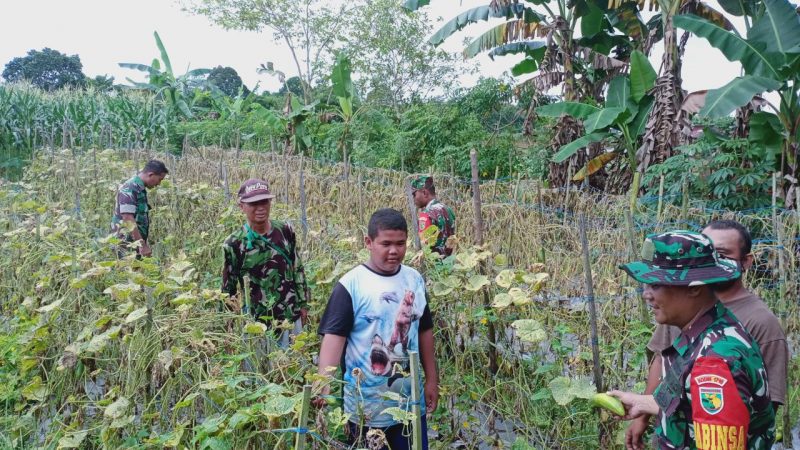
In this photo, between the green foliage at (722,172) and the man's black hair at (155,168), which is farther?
the green foliage at (722,172)

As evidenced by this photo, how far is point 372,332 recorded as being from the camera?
244 centimetres

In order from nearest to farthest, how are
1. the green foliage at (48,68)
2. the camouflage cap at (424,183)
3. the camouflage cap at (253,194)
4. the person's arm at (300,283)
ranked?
the camouflage cap at (253,194) → the person's arm at (300,283) → the camouflage cap at (424,183) → the green foliage at (48,68)

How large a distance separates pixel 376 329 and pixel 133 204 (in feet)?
11.7

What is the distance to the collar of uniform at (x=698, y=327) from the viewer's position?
1.68 meters

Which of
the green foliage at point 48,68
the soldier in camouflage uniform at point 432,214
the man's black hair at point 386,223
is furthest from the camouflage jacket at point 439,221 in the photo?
the green foliage at point 48,68

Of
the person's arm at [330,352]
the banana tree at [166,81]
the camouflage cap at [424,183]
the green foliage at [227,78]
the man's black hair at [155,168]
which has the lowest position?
the person's arm at [330,352]

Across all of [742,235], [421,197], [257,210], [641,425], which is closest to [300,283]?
[257,210]

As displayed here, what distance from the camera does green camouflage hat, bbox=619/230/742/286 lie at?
169cm

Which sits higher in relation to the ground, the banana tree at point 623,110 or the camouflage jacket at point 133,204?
the banana tree at point 623,110

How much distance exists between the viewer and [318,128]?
1553 centimetres

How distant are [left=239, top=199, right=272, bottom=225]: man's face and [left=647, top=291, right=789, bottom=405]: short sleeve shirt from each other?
214cm

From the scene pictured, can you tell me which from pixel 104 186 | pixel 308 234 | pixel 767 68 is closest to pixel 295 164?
pixel 104 186

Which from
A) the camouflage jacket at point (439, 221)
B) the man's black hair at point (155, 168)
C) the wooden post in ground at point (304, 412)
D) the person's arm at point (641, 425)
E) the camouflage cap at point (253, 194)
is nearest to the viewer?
the wooden post in ground at point (304, 412)

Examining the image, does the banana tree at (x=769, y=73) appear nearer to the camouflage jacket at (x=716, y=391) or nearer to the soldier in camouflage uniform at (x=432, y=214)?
the soldier in camouflage uniform at (x=432, y=214)
